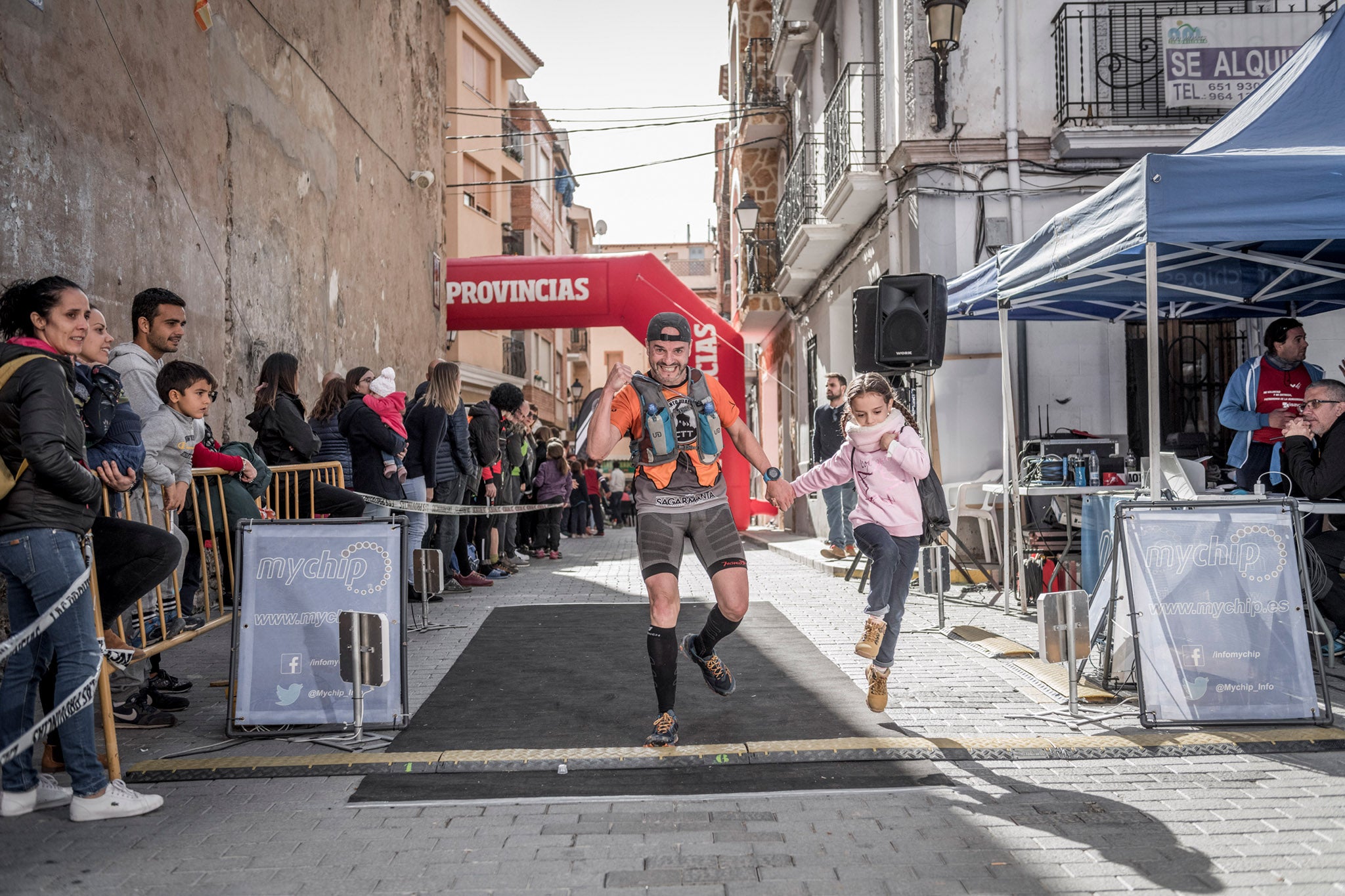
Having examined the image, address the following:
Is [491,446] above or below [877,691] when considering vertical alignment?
above

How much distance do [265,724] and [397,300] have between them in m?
12.6

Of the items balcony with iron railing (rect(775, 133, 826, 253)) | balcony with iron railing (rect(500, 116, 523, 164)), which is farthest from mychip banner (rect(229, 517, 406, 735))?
balcony with iron railing (rect(500, 116, 523, 164))

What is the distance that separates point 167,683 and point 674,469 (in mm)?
3103

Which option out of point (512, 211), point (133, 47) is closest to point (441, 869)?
point (133, 47)

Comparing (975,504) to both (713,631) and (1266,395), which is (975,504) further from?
(713,631)

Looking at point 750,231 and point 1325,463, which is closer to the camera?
point 1325,463

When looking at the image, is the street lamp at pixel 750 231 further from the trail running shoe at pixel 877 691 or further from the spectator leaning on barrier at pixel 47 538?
the spectator leaning on barrier at pixel 47 538

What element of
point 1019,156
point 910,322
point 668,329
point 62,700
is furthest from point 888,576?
point 1019,156

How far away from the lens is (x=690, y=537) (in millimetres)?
5414

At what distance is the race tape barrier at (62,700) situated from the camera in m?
4.04

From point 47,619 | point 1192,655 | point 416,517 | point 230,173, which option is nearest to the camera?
point 47,619

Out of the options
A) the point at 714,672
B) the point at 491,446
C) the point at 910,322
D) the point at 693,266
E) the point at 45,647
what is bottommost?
the point at 714,672

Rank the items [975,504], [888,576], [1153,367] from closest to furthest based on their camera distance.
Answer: [888,576] < [1153,367] < [975,504]

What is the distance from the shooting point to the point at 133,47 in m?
8.78
